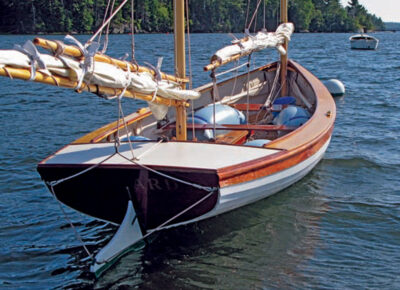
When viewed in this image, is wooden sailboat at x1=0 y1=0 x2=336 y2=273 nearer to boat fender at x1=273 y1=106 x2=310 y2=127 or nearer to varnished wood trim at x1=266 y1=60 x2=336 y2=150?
varnished wood trim at x1=266 y1=60 x2=336 y2=150

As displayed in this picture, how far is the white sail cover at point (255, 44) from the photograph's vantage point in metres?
8.72

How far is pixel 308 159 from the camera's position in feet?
29.1

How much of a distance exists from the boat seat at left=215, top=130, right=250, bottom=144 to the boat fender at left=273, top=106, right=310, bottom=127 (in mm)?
1123

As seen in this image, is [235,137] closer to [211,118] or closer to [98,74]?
[211,118]

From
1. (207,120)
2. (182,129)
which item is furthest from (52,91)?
(182,129)

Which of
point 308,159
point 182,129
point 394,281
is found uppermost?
point 182,129

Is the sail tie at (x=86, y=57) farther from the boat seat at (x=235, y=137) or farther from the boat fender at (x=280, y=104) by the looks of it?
the boat fender at (x=280, y=104)

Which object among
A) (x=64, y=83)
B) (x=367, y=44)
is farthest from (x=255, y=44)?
(x=367, y=44)

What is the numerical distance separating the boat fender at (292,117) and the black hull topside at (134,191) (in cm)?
406

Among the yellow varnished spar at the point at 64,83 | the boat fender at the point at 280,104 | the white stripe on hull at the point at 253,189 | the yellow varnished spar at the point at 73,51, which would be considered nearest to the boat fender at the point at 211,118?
the boat fender at the point at 280,104

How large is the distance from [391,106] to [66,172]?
45.9 feet

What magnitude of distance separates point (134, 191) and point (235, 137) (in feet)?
10.3

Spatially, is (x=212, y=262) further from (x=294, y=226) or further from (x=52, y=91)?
(x=52, y=91)

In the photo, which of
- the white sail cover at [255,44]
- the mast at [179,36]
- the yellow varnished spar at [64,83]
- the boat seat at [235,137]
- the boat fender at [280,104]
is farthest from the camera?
the boat fender at [280,104]
